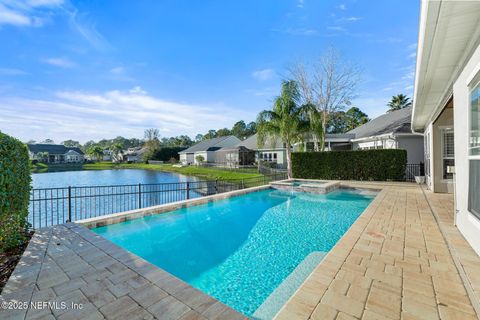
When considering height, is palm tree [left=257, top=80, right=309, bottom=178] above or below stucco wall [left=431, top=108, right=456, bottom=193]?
above

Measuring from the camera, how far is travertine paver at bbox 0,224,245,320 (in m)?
2.26

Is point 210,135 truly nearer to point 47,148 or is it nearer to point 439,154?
point 47,148

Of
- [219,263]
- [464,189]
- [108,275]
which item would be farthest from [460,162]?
[108,275]

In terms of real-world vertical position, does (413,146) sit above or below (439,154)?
above

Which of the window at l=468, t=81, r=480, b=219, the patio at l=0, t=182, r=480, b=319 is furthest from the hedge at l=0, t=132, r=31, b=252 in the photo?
the window at l=468, t=81, r=480, b=219

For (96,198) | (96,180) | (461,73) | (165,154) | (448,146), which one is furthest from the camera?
(165,154)

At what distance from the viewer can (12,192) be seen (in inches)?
166

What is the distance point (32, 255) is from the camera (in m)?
3.73

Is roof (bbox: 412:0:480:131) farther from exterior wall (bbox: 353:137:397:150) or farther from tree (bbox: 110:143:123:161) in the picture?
tree (bbox: 110:143:123:161)

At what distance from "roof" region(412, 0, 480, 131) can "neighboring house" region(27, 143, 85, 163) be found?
242 ft

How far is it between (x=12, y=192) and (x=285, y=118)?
44.1ft

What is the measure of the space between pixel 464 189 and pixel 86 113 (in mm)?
30239

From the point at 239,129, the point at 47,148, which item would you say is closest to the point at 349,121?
the point at 239,129

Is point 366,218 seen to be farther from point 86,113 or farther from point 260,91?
point 86,113
